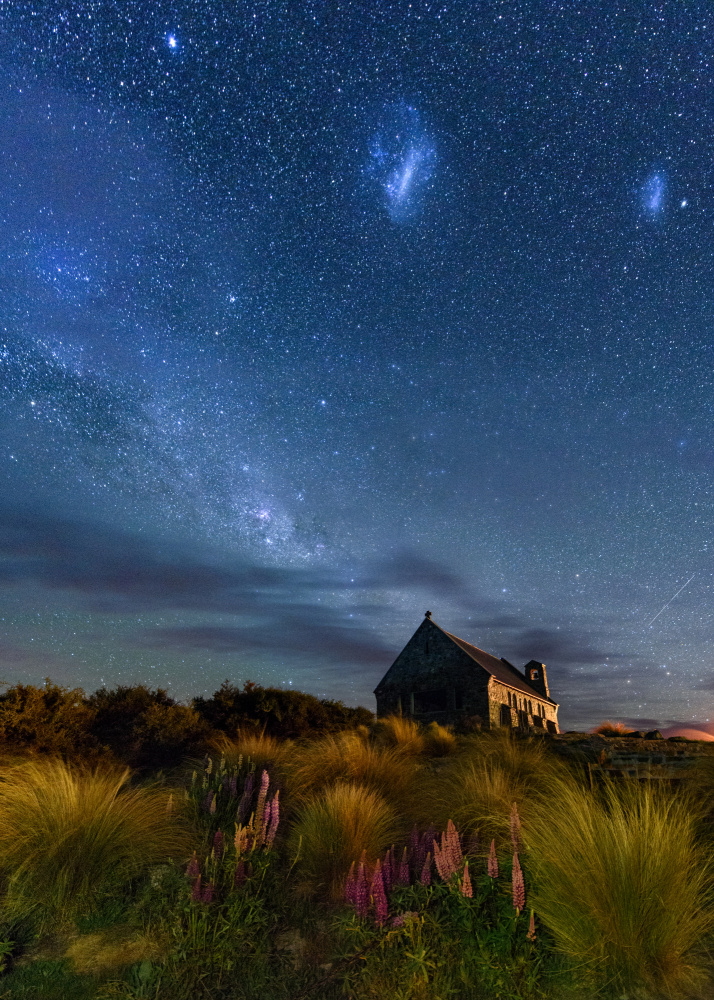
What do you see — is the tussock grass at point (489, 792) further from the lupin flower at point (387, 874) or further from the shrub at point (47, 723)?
the shrub at point (47, 723)

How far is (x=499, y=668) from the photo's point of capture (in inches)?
1412

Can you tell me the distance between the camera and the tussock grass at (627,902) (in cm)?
380

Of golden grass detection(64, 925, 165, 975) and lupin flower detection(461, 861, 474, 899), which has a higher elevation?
lupin flower detection(461, 861, 474, 899)

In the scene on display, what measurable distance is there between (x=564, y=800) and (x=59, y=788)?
16.5 feet

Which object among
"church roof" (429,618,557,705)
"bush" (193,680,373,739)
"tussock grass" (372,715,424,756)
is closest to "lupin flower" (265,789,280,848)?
"tussock grass" (372,715,424,756)

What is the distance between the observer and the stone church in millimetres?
A: 27609

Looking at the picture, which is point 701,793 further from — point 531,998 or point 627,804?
point 531,998

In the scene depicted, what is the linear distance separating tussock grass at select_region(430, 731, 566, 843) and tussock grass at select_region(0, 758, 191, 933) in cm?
275

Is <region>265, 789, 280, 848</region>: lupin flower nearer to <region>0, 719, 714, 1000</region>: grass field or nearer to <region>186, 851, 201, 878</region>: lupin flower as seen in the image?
<region>0, 719, 714, 1000</region>: grass field

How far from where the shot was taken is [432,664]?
2959cm

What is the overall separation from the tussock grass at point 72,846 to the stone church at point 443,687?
22.3m

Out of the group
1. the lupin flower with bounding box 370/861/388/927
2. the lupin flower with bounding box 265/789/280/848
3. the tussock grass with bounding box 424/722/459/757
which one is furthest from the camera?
→ the tussock grass with bounding box 424/722/459/757

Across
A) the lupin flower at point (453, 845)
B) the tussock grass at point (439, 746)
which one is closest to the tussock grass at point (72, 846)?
the lupin flower at point (453, 845)

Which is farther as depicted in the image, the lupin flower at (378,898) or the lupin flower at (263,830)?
the lupin flower at (263,830)
